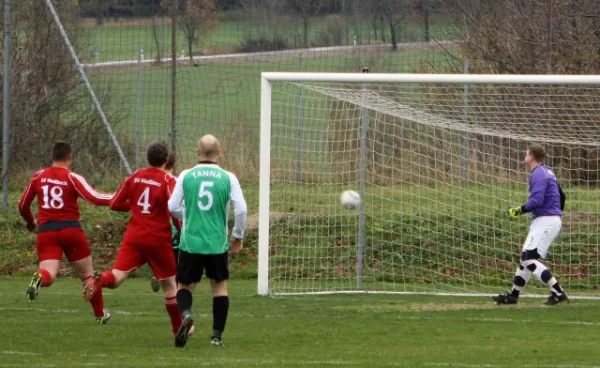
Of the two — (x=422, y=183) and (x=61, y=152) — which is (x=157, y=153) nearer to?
(x=61, y=152)

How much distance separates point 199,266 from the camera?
32.1ft

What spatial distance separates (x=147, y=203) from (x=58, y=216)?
1.42m

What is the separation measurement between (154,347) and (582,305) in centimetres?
537

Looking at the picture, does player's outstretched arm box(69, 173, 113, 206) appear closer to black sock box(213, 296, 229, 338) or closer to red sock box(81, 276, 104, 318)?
red sock box(81, 276, 104, 318)

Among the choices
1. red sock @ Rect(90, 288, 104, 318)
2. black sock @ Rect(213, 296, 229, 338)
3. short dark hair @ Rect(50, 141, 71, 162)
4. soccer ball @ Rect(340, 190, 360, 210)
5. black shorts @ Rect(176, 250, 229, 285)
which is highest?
short dark hair @ Rect(50, 141, 71, 162)

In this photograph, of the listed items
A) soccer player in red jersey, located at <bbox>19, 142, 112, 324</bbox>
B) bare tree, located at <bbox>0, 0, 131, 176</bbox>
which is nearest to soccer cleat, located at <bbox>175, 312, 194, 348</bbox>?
soccer player in red jersey, located at <bbox>19, 142, 112, 324</bbox>

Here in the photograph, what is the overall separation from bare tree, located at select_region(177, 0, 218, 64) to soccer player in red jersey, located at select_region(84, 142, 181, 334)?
9871mm

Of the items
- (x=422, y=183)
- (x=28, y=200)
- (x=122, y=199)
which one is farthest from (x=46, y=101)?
(x=122, y=199)

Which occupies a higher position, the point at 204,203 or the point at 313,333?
the point at 204,203

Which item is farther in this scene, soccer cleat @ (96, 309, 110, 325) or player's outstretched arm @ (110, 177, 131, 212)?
soccer cleat @ (96, 309, 110, 325)

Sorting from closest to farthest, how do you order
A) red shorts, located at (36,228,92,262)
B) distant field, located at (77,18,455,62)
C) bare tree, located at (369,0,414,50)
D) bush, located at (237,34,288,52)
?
red shorts, located at (36,228,92,262)
distant field, located at (77,18,455,62)
bush, located at (237,34,288,52)
bare tree, located at (369,0,414,50)

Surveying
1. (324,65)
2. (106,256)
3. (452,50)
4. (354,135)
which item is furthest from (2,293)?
(452,50)

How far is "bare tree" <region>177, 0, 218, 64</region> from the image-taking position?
20.3 metres

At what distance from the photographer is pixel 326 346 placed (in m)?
9.93
